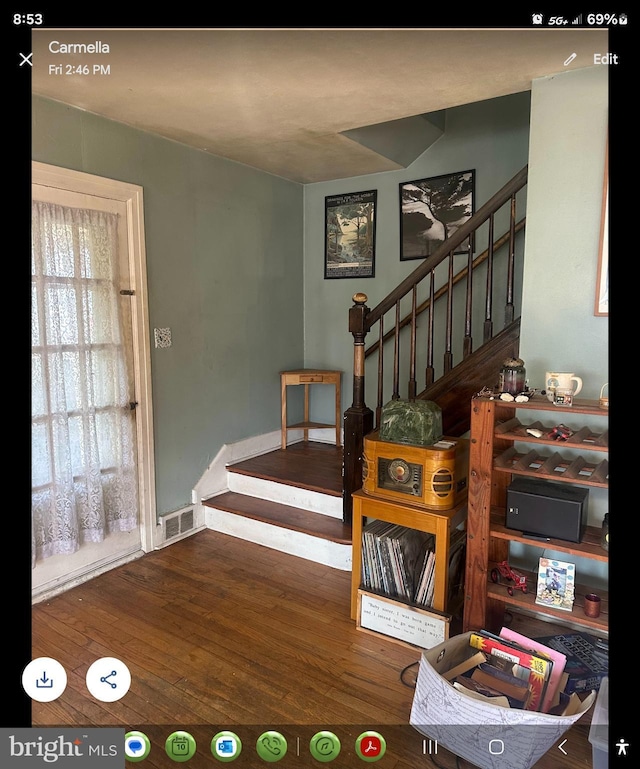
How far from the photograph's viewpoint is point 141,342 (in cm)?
242

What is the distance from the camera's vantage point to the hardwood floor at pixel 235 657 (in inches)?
55.9

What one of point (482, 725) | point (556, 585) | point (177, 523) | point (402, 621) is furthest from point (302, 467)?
point (482, 725)

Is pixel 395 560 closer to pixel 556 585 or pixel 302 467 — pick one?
pixel 556 585

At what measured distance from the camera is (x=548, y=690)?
1.33 metres

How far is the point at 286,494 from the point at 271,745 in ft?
5.58

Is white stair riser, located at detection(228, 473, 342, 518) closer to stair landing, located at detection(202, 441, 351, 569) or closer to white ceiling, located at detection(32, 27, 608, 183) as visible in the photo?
stair landing, located at detection(202, 441, 351, 569)

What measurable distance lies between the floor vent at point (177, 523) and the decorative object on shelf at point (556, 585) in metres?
1.80

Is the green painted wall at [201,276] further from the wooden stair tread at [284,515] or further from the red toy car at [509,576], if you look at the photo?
the red toy car at [509,576]

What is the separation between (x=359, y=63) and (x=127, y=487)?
2019mm

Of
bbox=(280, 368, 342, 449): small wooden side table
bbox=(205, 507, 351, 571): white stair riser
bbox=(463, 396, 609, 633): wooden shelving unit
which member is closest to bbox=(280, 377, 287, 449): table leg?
bbox=(280, 368, 342, 449): small wooden side table

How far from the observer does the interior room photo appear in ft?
4.94

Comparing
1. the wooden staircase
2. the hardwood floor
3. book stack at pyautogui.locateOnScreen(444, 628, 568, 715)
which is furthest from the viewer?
the wooden staircase

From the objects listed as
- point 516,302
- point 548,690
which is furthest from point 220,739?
point 516,302

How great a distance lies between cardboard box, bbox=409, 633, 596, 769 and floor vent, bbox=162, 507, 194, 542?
5.43 ft
